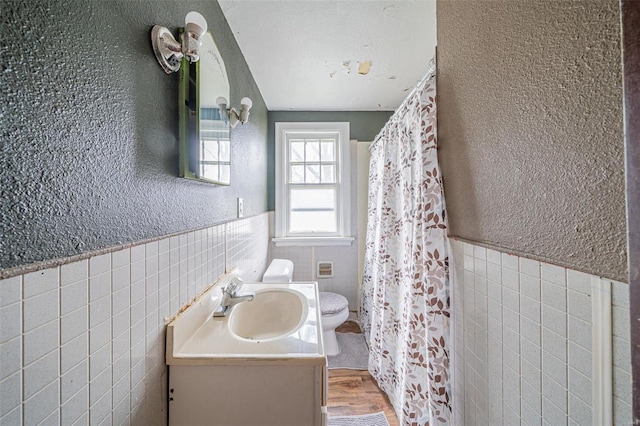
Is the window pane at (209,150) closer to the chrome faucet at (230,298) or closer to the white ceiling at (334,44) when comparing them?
the chrome faucet at (230,298)

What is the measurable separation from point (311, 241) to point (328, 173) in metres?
0.74

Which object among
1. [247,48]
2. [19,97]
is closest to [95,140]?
[19,97]

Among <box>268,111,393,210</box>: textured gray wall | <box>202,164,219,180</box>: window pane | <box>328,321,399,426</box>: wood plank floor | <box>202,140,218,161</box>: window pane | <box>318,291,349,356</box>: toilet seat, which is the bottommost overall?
<box>328,321,399,426</box>: wood plank floor

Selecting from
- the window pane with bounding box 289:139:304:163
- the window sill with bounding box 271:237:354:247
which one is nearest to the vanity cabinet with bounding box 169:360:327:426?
the window sill with bounding box 271:237:354:247

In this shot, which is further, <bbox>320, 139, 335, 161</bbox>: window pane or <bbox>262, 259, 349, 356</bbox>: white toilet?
<bbox>320, 139, 335, 161</bbox>: window pane

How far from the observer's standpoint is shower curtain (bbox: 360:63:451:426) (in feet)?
3.19

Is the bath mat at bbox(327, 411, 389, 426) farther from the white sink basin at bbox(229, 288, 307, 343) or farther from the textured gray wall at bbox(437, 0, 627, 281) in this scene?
the textured gray wall at bbox(437, 0, 627, 281)

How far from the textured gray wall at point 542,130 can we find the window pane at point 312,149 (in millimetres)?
1705

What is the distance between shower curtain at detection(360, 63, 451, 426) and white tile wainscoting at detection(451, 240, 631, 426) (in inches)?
2.8

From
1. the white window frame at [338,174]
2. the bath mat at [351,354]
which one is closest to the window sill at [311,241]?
the white window frame at [338,174]

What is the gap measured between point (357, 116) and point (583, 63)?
2123 millimetres

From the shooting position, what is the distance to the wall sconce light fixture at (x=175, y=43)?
0.70 metres

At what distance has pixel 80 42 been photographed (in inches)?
18.6

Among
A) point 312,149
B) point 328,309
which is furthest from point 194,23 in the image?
point 312,149
